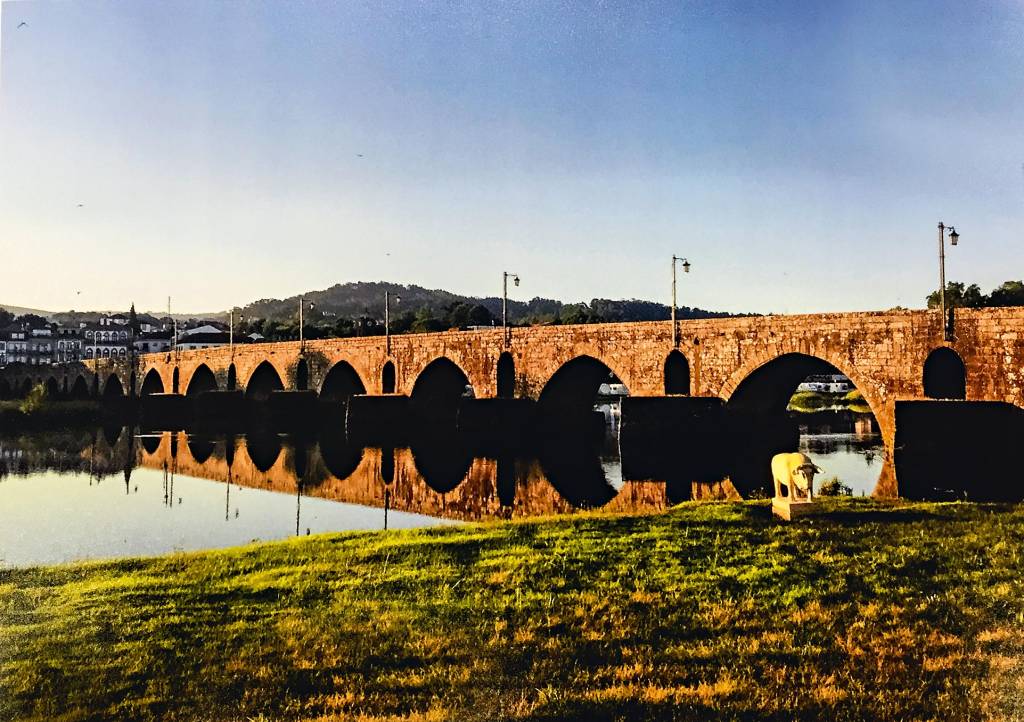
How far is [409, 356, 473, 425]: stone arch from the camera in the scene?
5062 cm

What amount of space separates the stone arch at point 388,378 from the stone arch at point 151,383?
43884 mm

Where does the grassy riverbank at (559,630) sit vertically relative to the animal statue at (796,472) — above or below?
below

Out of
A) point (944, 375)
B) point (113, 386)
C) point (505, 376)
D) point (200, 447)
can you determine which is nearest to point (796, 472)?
point (944, 375)

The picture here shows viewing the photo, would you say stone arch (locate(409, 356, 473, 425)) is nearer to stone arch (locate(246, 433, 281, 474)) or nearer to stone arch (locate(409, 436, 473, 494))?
stone arch (locate(409, 436, 473, 494))

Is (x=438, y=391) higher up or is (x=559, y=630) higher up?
(x=438, y=391)

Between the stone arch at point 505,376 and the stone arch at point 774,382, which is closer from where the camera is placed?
the stone arch at point 774,382

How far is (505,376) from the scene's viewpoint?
152ft

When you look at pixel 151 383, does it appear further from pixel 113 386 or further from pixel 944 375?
pixel 944 375

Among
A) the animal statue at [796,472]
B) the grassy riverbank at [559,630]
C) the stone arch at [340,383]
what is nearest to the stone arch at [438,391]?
the stone arch at [340,383]

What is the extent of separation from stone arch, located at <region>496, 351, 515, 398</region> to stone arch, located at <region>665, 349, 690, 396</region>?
11279 mm

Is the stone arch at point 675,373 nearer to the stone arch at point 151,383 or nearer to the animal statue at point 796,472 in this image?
the animal statue at point 796,472

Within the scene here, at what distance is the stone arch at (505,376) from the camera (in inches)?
1811

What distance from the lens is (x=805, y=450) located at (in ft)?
121

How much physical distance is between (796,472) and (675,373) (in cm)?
2414
